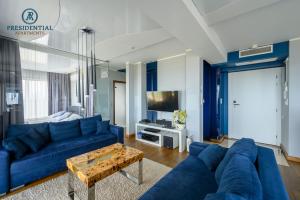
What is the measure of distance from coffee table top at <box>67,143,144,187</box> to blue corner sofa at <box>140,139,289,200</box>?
0.58 metres

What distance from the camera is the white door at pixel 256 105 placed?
11.8ft

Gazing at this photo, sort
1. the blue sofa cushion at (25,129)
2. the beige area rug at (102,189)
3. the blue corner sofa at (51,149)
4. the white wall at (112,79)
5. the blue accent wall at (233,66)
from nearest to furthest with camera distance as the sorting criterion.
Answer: the beige area rug at (102,189), the blue corner sofa at (51,149), the blue sofa cushion at (25,129), the blue accent wall at (233,66), the white wall at (112,79)

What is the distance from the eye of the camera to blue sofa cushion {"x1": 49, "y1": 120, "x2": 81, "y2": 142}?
2.75 m

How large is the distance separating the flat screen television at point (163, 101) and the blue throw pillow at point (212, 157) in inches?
76.4

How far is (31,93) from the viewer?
10.1 feet

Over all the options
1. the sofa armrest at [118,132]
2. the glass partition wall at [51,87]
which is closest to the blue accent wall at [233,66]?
the sofa armrest at [118,132]

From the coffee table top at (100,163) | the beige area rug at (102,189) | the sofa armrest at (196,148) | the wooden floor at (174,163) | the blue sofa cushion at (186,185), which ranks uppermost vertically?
the sofa armrest at (196,148)

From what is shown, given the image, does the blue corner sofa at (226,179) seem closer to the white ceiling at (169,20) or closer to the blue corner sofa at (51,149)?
the white ceiling at (169,20)

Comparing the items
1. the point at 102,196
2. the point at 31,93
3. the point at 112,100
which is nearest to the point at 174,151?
the point at 102,196

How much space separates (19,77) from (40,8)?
168 cm

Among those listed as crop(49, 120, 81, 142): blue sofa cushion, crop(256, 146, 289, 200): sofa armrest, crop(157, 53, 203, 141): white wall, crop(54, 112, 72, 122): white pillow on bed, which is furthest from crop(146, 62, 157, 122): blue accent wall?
crop(256, 146, 289, 200): sofa armrest

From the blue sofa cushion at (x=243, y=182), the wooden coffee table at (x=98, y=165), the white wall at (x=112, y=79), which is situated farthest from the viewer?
the white wall at (x=112, y=79)

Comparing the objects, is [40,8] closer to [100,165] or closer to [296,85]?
[100,165]

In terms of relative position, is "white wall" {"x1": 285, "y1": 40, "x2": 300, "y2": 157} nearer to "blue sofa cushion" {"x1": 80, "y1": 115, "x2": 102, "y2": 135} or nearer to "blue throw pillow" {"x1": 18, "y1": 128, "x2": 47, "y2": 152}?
"blue sofa cushion" {"x1": 80, "y1": 115, "x2": 102, "y2": 135}
